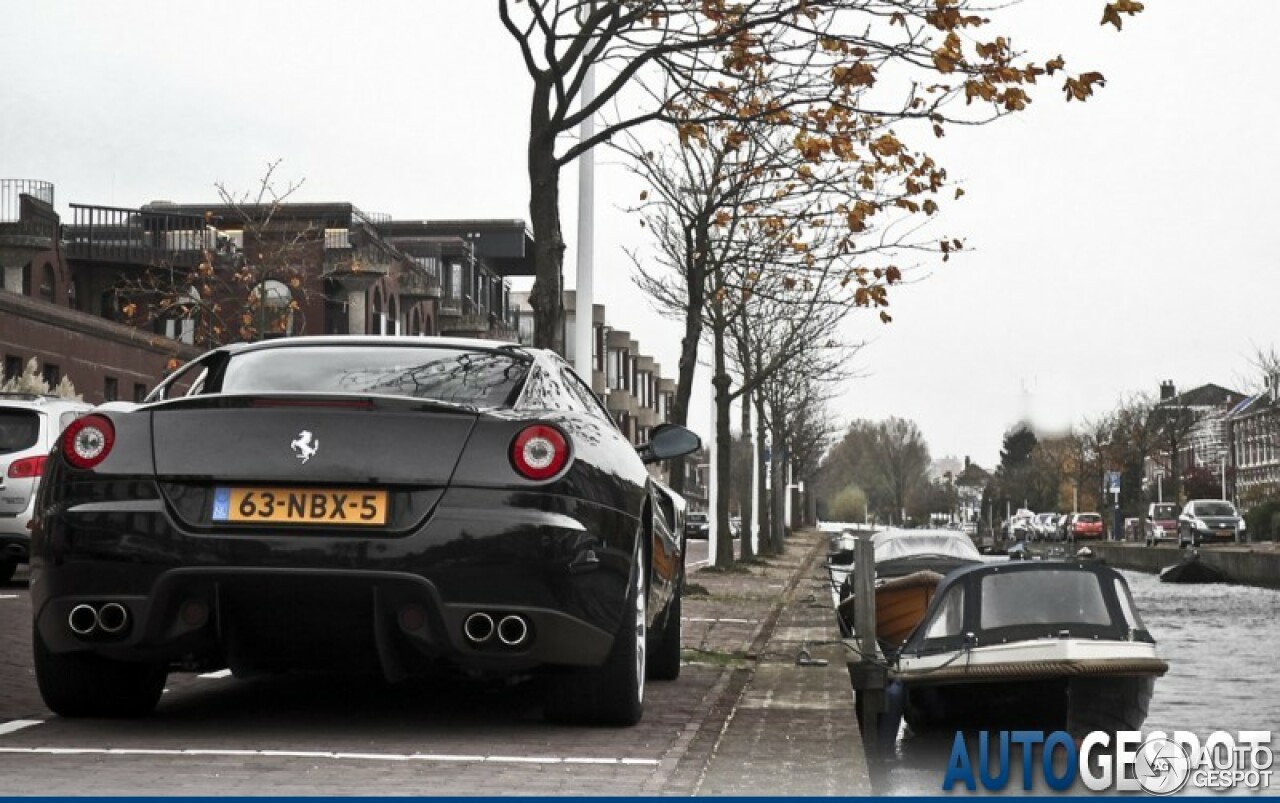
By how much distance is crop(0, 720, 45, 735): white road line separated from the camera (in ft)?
24.3

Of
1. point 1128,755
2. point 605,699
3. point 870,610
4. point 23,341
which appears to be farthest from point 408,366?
point 23,341

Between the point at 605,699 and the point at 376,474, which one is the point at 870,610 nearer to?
the point at 605,699

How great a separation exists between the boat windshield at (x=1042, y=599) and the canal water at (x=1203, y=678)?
1.15 metres

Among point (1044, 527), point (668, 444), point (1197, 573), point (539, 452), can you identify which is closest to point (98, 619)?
point (539, 452)

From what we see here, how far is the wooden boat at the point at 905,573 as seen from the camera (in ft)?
68.0

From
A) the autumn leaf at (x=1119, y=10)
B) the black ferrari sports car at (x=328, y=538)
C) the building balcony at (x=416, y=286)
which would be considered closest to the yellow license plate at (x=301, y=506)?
the black ferrari sports car at (x=328, y=538)

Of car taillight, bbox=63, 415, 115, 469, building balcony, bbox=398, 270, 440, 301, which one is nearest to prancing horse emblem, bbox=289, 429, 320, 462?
car taillight, bbox=63, 415, 115, 469

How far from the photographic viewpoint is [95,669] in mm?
7539

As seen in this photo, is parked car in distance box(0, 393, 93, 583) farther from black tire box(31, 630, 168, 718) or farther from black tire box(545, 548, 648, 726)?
black tire box(545, 548, 648, 726)

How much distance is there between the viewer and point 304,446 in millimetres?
6914

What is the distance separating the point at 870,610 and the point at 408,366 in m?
5.83

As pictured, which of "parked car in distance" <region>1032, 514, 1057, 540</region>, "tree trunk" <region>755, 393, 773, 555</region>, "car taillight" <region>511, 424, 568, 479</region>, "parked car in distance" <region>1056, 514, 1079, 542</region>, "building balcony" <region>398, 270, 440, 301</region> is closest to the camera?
"car taillight" <region>511, 424, 568, 479</region>

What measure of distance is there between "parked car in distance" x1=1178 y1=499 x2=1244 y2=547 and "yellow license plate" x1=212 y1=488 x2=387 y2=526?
65.9 m

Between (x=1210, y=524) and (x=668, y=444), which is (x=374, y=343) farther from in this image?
(x=1210, y=524)
